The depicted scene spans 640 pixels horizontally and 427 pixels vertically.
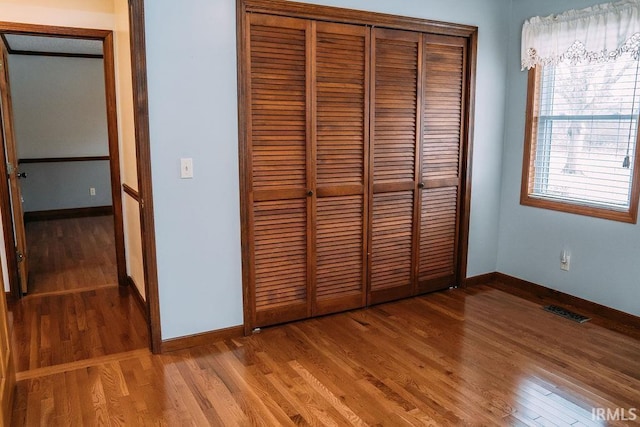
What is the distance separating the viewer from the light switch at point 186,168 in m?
2.84

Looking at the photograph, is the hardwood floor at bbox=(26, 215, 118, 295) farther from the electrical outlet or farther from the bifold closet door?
the electrical outlet

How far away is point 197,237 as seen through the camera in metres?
2.95

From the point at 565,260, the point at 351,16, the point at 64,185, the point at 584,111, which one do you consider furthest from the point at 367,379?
the point at 64,185

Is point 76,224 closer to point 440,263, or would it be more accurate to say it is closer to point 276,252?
point 276,252

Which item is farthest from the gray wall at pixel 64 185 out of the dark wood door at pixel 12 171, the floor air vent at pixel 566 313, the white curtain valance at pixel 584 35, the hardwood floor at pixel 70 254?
the floor air vent at pixel 566 313

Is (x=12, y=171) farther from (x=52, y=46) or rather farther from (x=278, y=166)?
(x=52, y=46)

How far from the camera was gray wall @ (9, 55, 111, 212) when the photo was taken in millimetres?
6750

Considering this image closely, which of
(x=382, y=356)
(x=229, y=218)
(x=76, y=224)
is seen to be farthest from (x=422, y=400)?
(x=76, y=224)

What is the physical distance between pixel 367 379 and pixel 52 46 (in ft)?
19.9

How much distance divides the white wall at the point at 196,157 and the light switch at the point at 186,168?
0.03m

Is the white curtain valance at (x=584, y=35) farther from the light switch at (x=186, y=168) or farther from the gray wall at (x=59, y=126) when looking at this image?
the gray wall at (x=59, y=126)

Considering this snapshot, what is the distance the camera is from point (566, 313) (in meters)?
3.53

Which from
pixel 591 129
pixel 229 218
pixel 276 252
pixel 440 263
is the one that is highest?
A: pixel 591 129

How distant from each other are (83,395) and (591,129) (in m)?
3.60
